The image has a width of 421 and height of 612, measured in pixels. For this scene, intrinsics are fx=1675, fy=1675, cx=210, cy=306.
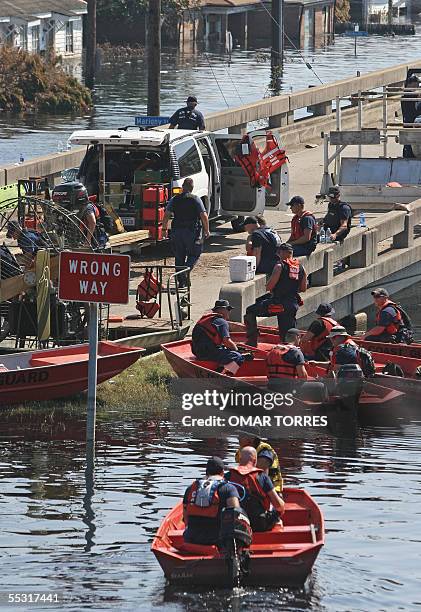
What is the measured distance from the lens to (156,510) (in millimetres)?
16812

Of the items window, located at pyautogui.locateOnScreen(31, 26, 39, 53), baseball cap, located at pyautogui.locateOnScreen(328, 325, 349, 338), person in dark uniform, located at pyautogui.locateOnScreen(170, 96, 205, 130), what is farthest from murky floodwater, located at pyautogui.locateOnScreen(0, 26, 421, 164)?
baseball cap, located at pyautogui.locateOnScreen(328, 325, 349, 338)

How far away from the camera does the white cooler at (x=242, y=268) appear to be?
22.8 metres

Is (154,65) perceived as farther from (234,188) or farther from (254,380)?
(254,380)

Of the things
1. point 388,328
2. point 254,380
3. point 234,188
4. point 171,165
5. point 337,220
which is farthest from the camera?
point 234,188

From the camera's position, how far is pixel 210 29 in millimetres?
105188

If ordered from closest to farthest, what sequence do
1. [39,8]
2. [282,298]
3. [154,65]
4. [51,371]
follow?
[51,371] < [282,298] < [154,65] < [39,8]

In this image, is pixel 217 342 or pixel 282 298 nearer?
pixel 217 342

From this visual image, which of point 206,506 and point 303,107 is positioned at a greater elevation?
point 303,107

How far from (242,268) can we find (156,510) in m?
6.64

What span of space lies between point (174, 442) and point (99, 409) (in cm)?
146

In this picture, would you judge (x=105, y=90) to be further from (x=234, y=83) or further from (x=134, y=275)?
(x=134, y=275)

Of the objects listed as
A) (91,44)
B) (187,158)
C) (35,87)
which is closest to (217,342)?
(187,158)

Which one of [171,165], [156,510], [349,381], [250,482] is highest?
[171,165]

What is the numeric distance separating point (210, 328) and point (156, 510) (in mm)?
4171
